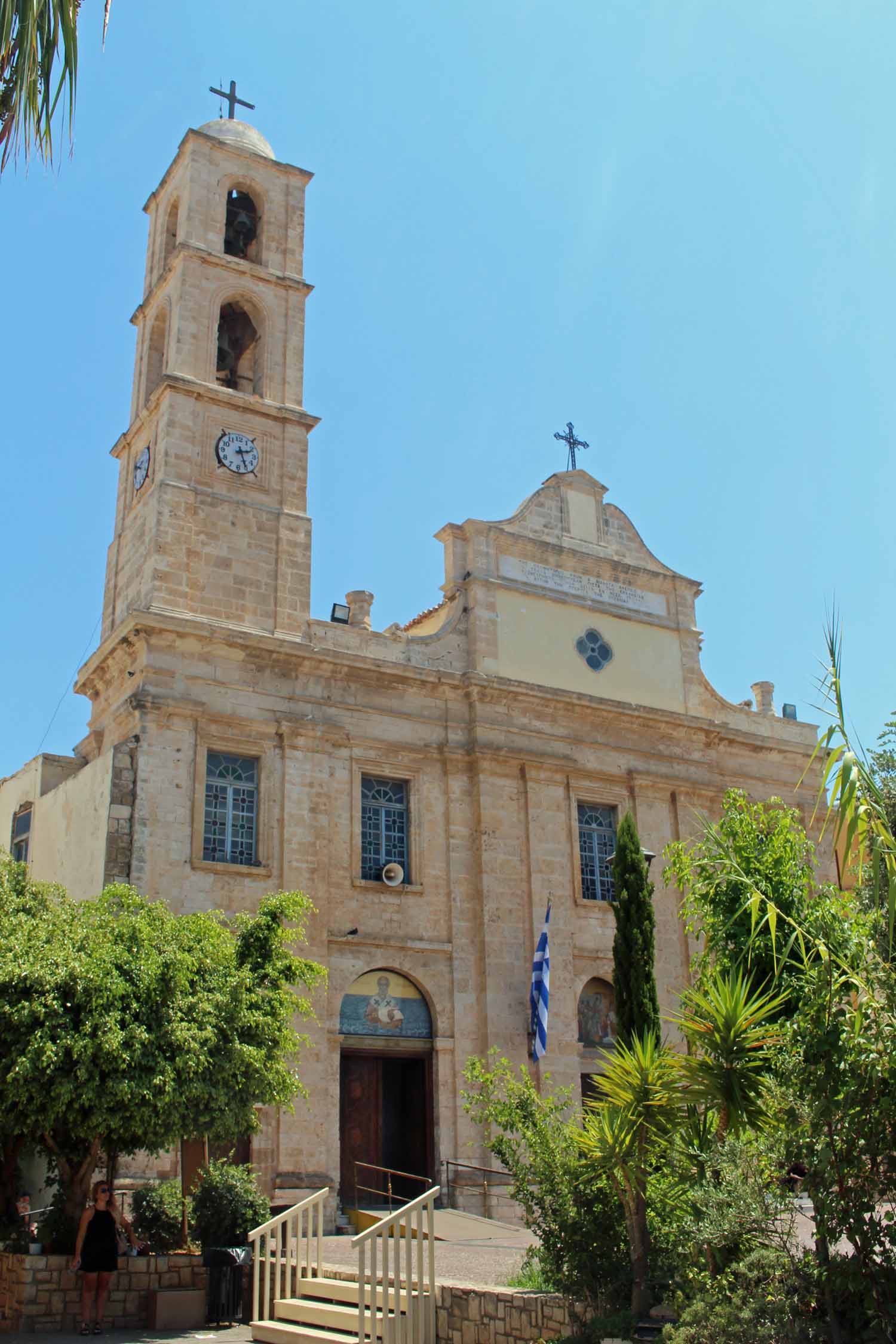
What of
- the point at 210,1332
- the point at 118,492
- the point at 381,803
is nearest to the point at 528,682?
the point at 381,803

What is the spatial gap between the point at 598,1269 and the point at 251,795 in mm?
11791

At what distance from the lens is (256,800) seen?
66.5 ft

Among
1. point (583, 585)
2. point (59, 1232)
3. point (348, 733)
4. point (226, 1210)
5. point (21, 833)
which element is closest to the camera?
point (59, 1232)

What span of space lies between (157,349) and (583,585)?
9638mm

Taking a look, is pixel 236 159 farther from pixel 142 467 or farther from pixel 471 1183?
pixel 471 1183

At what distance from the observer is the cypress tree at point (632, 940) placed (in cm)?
1800

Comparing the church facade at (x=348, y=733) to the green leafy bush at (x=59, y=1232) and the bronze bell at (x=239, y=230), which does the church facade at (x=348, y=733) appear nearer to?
the bronze bell at (x=239, y=230)

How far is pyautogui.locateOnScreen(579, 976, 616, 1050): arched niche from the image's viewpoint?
22141 mm

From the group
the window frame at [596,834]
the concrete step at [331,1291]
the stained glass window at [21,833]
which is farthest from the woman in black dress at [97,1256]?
the window frame at [596,834]

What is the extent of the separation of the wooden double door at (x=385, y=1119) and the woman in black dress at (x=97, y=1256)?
743 cm

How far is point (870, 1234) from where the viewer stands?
7.27m

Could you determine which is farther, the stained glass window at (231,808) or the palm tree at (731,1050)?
the stained glass window at (231,808)

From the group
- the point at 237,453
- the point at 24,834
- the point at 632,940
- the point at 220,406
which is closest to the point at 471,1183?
the point at 632,940

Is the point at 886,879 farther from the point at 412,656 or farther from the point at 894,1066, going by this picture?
the point at 412,656
